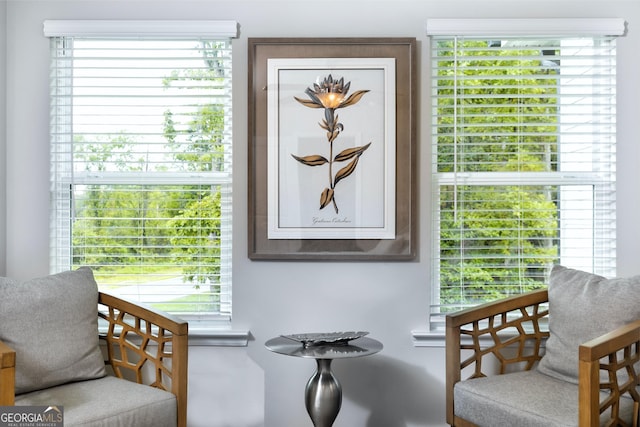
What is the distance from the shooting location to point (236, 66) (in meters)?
2.69

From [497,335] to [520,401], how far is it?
615 millimetres

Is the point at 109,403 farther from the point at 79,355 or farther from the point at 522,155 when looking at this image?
the point at 522,155

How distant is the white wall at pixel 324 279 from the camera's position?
2662 mm

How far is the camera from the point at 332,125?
266cm

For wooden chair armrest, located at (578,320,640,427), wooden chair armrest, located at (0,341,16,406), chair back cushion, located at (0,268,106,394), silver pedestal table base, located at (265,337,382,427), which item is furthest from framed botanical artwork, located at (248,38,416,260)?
wooden chair armrest, located at (0,341,16,406)

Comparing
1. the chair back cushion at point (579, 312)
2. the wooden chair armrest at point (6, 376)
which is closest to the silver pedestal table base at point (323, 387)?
the chair back cushion at point (579, 312)

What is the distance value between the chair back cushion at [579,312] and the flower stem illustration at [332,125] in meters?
0.99

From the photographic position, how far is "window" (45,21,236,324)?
2.71 m

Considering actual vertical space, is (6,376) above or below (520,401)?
above

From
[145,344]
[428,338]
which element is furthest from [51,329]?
[428,338]

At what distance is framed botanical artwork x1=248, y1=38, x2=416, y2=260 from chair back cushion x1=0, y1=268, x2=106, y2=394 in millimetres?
754

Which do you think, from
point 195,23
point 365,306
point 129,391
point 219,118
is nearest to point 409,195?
point 365,306

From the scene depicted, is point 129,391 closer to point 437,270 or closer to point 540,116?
point 437,270

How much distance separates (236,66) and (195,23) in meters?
0.26
